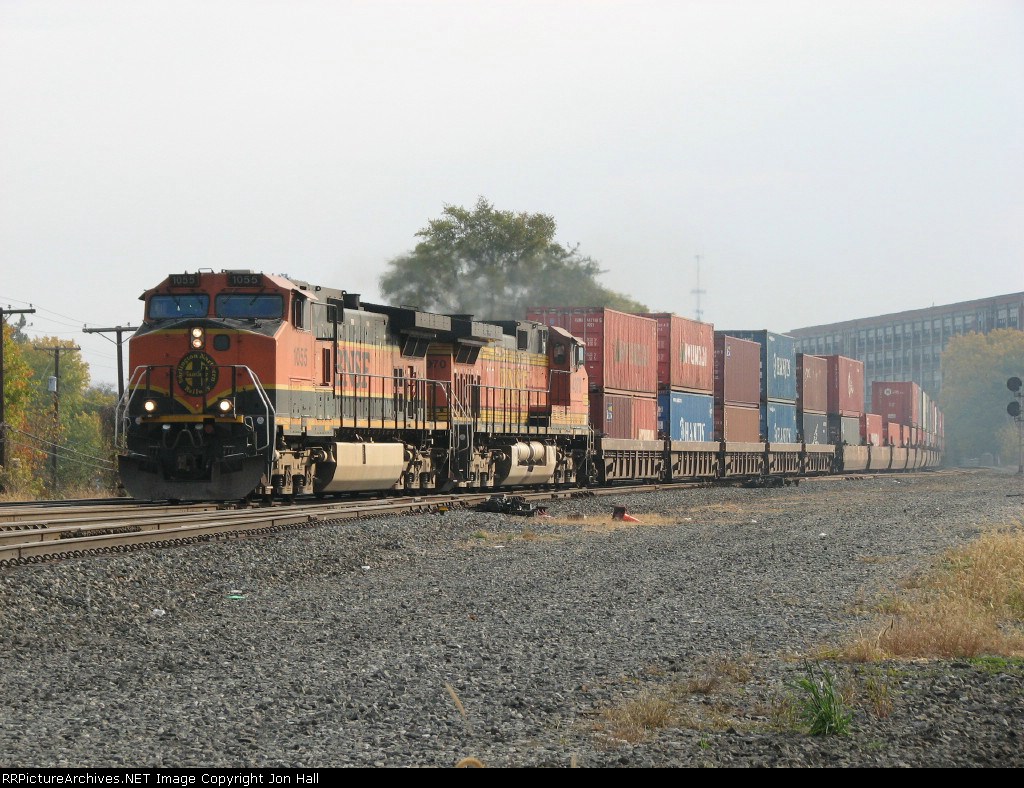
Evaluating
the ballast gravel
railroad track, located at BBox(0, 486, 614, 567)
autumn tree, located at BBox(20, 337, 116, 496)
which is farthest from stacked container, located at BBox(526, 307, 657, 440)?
the ballast gravel

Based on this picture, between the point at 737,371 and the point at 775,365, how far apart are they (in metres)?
3.89

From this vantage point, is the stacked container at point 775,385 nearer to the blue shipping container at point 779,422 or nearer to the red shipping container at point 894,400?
the blue shipping container at point 779,422

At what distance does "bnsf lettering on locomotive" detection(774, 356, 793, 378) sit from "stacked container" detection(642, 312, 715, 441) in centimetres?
604

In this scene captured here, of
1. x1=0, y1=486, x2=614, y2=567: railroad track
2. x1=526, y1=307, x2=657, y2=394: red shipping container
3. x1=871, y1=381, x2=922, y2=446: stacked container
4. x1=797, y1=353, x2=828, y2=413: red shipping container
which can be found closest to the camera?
x1=0, y1=486, x2=614, y2=567: railroad track

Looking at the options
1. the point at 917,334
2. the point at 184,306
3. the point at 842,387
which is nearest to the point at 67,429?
the point at 842,387

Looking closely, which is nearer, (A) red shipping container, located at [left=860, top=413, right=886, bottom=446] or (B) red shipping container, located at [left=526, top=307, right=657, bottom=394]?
(B) red shipping container, located at [left=526, top=307, right=657, bottom=394]

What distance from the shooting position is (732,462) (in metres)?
40.0

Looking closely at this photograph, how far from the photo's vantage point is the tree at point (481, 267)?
69.5 metres

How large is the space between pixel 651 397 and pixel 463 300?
36729mm

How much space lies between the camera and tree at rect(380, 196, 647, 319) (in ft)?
228

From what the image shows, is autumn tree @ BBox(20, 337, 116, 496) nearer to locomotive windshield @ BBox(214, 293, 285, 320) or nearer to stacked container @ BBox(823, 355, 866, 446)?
locomotive windshield @ BBox(214, 293, 285, 320)

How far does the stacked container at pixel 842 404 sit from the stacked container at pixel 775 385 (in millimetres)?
6210
